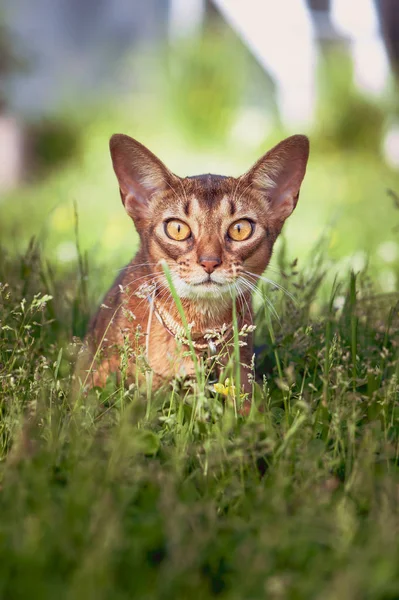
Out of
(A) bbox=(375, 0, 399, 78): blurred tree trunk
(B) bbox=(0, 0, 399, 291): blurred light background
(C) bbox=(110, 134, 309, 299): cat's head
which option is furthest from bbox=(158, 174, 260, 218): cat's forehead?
(A) bbox=(375, 0, 399, 78): blurred tree trunk

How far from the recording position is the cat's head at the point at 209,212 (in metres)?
2.81

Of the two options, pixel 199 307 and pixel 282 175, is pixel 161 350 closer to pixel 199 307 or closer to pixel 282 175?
pixel 199 307

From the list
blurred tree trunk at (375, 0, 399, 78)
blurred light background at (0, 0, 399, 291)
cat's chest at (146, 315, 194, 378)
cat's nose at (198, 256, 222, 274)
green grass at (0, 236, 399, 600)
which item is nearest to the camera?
green grass at (0, 236, 399, 600)

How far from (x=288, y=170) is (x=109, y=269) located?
1.71m

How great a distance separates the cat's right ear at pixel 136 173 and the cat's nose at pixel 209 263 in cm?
42

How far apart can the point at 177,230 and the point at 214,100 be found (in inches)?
247

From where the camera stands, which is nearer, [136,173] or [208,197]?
[208,197]

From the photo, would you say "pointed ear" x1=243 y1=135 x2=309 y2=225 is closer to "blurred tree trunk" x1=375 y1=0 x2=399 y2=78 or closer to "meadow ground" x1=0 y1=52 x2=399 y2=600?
"meadow ground" x1=0 y1=52 x2=399 y2=600

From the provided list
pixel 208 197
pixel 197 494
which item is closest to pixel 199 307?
pixel 208 197

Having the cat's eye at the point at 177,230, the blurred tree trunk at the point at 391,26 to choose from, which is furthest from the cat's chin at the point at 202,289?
the blurred tree trunk at the point at 391,26

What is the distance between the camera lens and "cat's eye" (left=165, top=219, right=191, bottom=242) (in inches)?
115

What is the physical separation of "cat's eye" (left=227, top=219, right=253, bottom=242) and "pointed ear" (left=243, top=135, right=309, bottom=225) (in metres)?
0.21

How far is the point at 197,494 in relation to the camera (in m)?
2.04

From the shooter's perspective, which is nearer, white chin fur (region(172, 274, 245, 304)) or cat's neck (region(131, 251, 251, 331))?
white chin fur (region(172, 274, 245, 304))
